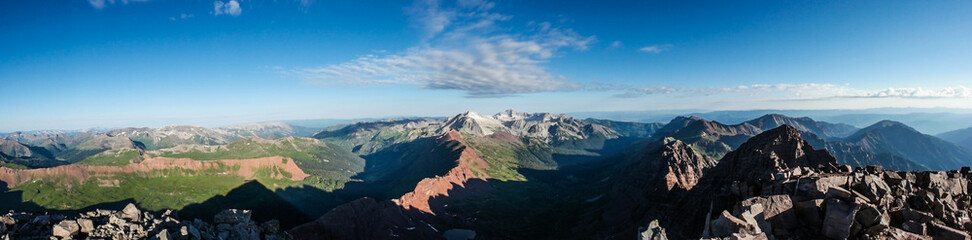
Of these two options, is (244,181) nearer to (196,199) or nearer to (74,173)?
(196,199)

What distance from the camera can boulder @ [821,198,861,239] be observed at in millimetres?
20734

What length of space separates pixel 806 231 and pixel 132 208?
71.7 m

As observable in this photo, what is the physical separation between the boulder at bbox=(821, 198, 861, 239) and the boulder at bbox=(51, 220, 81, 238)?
6694cm

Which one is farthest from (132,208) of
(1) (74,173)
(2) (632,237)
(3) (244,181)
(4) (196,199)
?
(1) (74,173)

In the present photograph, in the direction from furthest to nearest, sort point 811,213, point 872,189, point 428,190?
point 428,190
point 872,189
point 811,213

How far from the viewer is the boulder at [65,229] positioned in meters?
35.6

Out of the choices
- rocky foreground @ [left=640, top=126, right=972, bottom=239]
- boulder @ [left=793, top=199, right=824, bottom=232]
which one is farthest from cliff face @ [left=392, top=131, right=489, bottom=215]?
boulder @ [left=793, top=199, right=824, bottom=232]

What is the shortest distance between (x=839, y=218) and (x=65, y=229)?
67.9 m

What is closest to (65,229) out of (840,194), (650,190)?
(840,194)

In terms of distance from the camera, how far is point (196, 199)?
531 ft

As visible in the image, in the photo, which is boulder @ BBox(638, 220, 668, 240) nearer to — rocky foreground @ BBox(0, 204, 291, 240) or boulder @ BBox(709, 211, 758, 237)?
boulder @ BBox(709, 211, 758, 237)

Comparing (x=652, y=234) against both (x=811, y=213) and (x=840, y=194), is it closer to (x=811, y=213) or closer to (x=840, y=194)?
(x=811, y=213)

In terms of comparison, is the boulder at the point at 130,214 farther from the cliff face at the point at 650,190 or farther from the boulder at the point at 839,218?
the cliff face at the point at 650,190

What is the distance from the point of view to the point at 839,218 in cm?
2092
